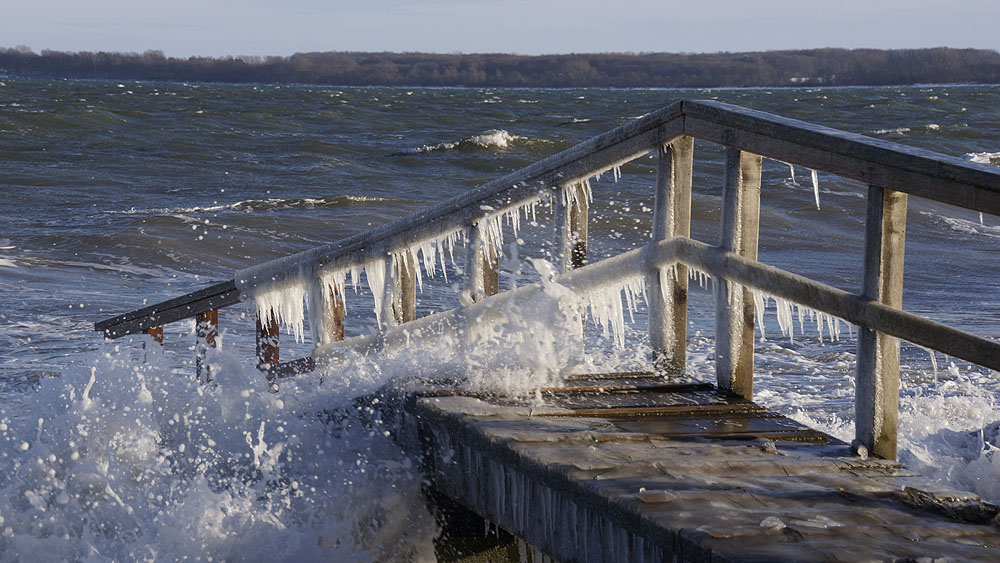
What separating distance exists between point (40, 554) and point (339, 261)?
60.0 inches

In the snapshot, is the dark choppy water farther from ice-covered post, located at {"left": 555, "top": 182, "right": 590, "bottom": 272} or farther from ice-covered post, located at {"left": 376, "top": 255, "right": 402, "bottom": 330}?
ice-covered post, located at {"left": 555, "top": 182, "right": 590, "bottom": 272}

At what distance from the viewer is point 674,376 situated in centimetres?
400

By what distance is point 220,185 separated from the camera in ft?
73.5

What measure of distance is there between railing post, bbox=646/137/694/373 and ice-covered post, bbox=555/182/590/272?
287 mm

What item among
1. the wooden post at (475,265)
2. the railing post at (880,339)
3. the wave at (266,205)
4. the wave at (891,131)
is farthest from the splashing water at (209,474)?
the wave at (891,131)

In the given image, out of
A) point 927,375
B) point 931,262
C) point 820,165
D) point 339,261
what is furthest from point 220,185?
point 820,165

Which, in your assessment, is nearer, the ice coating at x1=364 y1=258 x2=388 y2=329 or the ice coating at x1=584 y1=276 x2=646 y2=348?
the ice coating at x1=584 y1=276 x2=646 y2=348

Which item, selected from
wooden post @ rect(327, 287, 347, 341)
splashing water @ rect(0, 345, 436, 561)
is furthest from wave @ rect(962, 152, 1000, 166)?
splashing water @ rect(0, 345, 436, 561)

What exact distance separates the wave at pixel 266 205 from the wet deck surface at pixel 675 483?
15.1m

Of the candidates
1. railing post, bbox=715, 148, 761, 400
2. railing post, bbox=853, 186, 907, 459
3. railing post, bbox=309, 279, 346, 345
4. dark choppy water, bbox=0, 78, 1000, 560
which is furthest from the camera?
railing post, bbox=309, 279, 346, 345

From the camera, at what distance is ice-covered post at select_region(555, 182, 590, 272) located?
3914 mm

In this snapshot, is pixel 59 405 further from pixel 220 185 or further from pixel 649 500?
pixel 220 185

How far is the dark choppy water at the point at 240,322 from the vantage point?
3.44 metres

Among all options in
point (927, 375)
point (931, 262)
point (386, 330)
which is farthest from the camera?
point (931, 262)
